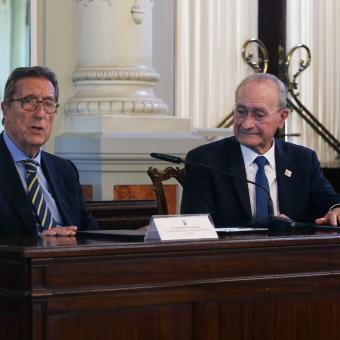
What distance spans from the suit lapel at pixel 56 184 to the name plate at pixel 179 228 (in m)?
0.88

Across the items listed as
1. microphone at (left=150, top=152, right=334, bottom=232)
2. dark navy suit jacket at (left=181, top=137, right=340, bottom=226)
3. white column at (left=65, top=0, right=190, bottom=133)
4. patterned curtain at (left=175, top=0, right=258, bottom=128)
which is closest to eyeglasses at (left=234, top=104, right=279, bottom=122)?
dark navy suit jacket at (left=181, top=137, right=340, bottom=226)

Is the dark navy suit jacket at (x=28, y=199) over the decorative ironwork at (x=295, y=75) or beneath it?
beneath

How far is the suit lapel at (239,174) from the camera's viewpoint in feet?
14.4

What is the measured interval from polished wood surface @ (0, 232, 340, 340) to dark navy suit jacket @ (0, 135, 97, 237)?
634 mm

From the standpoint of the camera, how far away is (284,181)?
4531 millimetres

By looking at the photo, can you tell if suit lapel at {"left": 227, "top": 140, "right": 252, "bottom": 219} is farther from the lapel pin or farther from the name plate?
the name plate

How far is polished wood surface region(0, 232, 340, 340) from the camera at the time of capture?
9.82ft

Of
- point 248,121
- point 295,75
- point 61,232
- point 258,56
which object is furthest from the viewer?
point 295,75

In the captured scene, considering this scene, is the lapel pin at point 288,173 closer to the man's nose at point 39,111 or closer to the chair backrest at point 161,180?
the chair backrest at point 161,180

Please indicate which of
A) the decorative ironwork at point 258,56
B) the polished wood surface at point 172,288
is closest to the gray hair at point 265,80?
the polished wood surface at point 172,288

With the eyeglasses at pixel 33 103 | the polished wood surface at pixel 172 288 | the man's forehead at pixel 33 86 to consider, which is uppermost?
the man's forehead at pixel 33 86

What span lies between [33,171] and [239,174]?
87 cm

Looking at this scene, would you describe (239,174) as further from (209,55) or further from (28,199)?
(209,55)

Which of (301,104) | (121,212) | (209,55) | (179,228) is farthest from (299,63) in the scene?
(179,228)
